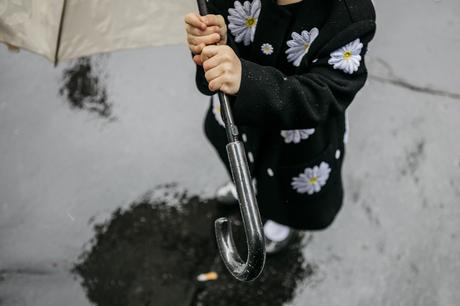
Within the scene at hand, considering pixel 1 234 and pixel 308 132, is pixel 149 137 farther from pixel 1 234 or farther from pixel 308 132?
pixel 308 132

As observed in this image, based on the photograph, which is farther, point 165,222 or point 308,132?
point 165,222

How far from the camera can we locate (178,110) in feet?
8.58

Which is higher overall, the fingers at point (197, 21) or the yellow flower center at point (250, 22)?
the fingers at point (197, 21)

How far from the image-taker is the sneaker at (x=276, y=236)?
2170mm

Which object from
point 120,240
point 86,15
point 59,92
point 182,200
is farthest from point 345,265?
point 59,92

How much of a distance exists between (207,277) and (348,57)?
1.22m

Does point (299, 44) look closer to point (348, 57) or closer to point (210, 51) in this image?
point (348, 57)

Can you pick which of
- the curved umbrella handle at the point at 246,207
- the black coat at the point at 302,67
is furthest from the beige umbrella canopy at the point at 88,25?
the curved umbrella handle at the point at 246,207

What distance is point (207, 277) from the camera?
2156 millimetres

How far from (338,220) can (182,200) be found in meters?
0.72

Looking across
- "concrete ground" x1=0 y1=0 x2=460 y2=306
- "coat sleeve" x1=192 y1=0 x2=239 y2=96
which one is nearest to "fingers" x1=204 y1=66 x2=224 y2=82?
"coat sleeve" x1=192 y1=0 x2=239 y2=96

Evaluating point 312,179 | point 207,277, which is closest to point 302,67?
point 312,179

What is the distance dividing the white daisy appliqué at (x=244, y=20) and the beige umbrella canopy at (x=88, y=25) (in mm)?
176

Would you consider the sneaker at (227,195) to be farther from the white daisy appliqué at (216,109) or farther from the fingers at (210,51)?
the fingers at (210,51)
